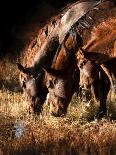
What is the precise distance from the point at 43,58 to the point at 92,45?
3.15 metres

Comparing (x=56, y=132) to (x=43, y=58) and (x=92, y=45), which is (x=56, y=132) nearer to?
(x=92, y=45)

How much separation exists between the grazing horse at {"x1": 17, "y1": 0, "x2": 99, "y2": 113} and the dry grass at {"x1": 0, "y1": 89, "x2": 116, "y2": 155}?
33cm

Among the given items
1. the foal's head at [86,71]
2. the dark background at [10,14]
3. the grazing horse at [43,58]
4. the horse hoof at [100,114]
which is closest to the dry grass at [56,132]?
the horse hoof at [100,114]

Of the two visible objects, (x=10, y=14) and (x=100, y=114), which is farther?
(x=10, y=14)

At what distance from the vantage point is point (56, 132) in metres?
10.1

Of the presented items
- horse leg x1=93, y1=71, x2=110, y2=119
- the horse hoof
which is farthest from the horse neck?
the horse hoof

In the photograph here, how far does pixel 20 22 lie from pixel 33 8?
618mm

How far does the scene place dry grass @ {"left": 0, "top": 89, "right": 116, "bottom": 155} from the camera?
8930 millimetres

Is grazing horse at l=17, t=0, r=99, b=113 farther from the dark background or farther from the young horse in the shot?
the dark background

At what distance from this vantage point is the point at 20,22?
21.1m

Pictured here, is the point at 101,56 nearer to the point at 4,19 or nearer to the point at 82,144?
the point at 82,144

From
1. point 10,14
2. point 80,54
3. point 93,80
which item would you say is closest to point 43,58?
point 93,80

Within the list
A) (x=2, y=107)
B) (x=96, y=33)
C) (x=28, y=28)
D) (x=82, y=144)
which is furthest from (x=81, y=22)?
(x=28, y=28)

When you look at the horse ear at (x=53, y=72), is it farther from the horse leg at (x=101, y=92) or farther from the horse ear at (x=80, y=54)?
the horse leg at (x=101, y=92)
